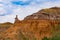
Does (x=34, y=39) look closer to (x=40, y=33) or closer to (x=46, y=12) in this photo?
(x=40, y=33)

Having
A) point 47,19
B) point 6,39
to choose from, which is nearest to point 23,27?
point 47,19

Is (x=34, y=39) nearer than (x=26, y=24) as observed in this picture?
Yes

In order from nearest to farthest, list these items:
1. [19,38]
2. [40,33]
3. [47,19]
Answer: [19,38] → [40,33] → [47,19]

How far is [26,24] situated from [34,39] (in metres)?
22.2

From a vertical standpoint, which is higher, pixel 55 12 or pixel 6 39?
pixel 55 12

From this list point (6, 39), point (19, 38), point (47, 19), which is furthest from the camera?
point (47, 19)

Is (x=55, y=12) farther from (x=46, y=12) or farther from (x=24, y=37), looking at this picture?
(x=24, y=37)

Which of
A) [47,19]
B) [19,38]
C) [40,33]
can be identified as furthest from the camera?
[47,19]

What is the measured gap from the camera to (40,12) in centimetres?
10931

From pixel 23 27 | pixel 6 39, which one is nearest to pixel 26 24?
pixel 23 27

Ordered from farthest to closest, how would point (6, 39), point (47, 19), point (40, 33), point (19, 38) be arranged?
point (47, 19), point (40, 33), point (6, 39), point (19, 38)

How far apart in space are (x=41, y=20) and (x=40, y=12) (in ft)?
20.2

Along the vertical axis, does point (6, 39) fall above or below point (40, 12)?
below

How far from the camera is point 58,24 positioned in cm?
9525
